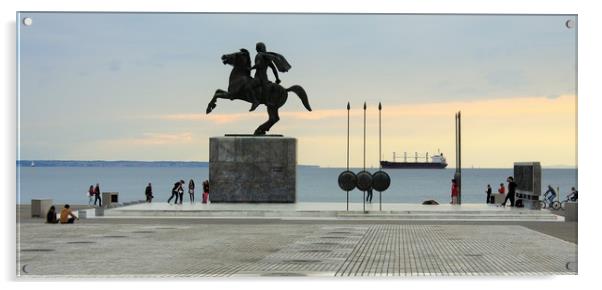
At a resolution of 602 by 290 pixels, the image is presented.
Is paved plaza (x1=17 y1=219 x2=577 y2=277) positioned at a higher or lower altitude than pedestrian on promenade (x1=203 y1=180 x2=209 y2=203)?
lower

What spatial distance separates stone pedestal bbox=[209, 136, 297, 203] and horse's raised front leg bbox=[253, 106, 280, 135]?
2.80 feet

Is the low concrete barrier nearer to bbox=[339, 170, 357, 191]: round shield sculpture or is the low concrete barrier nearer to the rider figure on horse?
the rider figure on horse

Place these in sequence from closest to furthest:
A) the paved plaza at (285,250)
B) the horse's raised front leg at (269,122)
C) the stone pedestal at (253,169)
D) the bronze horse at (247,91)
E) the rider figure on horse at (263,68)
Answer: the paved plaza at (285,250), the rider figure on horse at (263,68), the bronze horse at (247,91), the stone pedestal at (253,169), the horse's raised front leg at (269,122)

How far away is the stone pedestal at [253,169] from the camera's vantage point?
35375 mm

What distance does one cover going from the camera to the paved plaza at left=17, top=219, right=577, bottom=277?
16.9m

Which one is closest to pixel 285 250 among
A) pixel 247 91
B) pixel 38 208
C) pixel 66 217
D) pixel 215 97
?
pixel 66 217

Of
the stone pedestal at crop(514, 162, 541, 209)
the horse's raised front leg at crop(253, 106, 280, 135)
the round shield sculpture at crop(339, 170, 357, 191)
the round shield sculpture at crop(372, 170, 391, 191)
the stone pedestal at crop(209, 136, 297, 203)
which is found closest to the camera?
the round shield sculpture at crop(372, 170, 391, 191)

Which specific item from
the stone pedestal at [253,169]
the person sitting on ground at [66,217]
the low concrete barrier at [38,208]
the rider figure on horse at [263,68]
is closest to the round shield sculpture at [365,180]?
the stone pedestal at [253,169]

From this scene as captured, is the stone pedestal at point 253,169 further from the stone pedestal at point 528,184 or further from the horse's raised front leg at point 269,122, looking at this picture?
the stone pedestal at point 528,184

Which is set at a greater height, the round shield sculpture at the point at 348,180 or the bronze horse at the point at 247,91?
the bronze horse at the point at 247,91

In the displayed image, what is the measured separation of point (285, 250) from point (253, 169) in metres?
14.9

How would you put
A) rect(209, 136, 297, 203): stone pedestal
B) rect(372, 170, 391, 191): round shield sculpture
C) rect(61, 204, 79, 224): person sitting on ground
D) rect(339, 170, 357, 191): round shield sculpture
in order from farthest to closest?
1. rect(209, 136, 297, 203): stone pedestal
2. rect(339, 170, 357, 191): round shield sculpture
3. rect(372, 170, 391, 191): round shield sculpture
4. rect(61, 204, 79, 224): person sitting on ground

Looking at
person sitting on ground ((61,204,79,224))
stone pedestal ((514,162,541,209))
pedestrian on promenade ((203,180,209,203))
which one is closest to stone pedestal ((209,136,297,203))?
pedestrian on promenade ((203,180,209,203))

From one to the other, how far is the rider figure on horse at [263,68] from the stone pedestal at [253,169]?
56.1 inches
